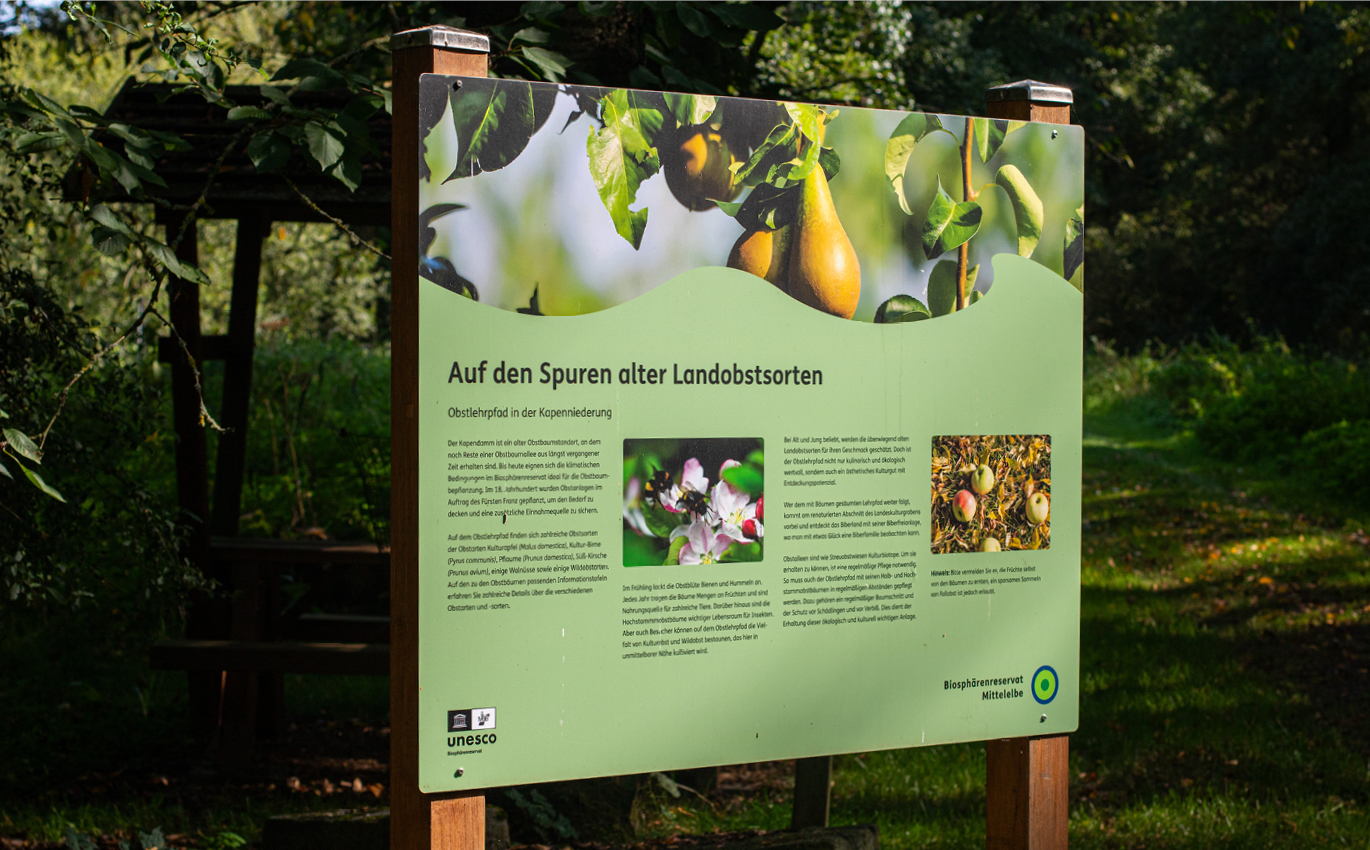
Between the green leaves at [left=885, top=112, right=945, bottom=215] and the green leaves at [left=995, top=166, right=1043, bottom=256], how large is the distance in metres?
0.22

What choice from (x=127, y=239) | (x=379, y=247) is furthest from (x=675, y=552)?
(x=379, y=247)

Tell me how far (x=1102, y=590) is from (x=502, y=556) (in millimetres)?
6502

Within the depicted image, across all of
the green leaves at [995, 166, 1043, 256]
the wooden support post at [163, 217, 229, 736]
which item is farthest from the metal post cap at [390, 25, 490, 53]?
the wooden support post at [163, 217, 229, 736]

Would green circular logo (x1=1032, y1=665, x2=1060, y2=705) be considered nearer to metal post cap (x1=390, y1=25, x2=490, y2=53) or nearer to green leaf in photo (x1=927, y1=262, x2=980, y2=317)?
green leaf in photo (x1=927, y1=262, x2=980, y2=317)

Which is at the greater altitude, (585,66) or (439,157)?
(585,66)

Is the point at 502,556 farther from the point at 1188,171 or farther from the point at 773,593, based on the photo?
the point at 1188,171

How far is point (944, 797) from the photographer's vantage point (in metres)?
4.42

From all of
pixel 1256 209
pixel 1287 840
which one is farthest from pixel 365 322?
pixel 1256 209

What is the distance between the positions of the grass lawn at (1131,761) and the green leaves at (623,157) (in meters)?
2.62

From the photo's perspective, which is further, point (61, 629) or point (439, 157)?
point (61, 629)

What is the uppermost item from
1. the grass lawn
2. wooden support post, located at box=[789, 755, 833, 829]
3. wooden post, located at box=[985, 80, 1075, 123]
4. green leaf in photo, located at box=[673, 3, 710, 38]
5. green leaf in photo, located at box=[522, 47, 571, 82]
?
green leaf in photo, located at box=[673, 3, 710, 38]

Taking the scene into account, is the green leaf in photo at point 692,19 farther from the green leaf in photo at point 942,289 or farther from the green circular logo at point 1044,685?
the green circular logo at point 1044,685

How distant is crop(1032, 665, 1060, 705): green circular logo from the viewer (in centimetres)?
266

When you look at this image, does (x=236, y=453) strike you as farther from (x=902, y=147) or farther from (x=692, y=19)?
(x=902, y=147)
